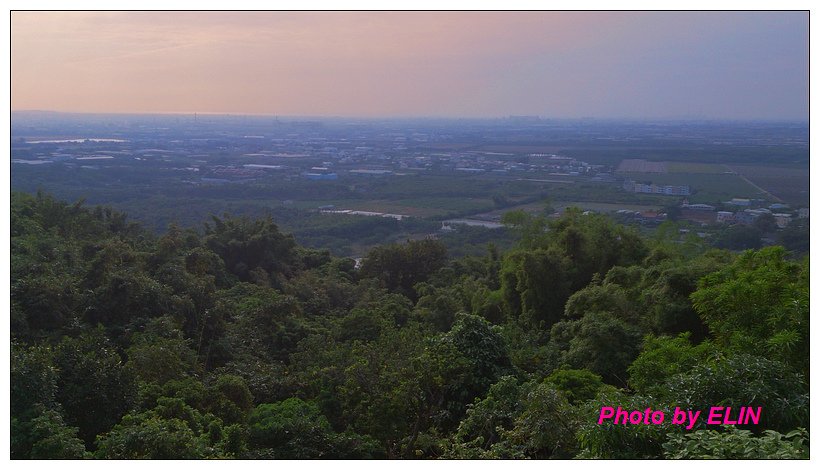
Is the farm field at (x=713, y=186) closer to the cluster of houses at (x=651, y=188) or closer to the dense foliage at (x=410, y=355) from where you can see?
the cluster of houses at (x=651, y=188)

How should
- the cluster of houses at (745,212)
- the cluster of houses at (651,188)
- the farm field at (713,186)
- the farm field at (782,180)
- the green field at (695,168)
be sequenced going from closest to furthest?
the farm field at (782,180) < the cluster of houses at (745,212) < the farm field at (713,186) < the green field at (695,168) < the cluster of houses at (651,188)

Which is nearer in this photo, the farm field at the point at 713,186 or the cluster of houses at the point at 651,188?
the farm field at the point at 713,186

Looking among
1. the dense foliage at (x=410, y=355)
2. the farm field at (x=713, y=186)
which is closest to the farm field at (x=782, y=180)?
the farm field at (x=713, y=186)

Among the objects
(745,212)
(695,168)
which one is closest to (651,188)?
(695,168)

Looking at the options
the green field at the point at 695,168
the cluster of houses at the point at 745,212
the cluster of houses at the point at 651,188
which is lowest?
the cluster of houses at the point at 745,212

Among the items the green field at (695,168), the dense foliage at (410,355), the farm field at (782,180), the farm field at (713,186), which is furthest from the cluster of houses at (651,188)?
the dense foliage at (410,355)

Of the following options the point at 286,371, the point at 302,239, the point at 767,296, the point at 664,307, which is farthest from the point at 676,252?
the point at 302,239

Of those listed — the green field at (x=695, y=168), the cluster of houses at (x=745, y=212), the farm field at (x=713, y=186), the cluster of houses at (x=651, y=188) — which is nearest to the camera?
the cluster of houses at (x=745, y=212)

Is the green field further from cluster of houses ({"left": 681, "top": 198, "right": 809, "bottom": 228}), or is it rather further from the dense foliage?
the dense foliage

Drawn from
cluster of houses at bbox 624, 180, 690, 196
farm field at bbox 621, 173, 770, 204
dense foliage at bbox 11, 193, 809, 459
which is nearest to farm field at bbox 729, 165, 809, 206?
farm field at bbox 621, 173, 770, 204

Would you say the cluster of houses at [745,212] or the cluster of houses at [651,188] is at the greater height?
the cluster of houses at [651,188]
